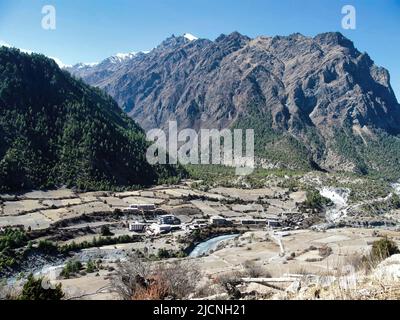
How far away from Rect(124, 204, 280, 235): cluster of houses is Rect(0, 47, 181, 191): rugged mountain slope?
23.3 m

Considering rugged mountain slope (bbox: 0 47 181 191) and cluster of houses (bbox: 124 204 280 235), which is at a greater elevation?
rugged mountain slope (bbox: 0 47 181 191)

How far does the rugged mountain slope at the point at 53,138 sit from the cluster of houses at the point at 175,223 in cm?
2328

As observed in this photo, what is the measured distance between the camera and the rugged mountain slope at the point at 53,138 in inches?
3907

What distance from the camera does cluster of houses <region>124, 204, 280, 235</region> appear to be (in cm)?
7106

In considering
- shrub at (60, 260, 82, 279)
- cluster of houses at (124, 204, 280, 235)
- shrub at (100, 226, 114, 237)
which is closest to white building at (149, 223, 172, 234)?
cluster of houses at (124, 204, 280, 235)

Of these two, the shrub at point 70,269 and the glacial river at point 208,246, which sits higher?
the shrub at point 70,269

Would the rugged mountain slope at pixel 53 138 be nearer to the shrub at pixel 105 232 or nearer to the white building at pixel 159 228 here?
the shrub at pixel 105 232

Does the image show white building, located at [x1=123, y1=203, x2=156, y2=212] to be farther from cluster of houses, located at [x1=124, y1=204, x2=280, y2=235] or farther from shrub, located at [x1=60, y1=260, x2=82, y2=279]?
shrub, located at [x1=60, y1=260, x2=82, y2=279]

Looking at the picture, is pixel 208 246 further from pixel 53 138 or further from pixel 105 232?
pixel 53 138

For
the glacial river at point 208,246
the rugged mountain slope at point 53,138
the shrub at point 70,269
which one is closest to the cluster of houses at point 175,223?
the glacial river at point 208,246

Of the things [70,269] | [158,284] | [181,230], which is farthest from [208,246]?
[158,284]

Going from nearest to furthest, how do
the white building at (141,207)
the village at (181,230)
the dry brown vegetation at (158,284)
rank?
the dry brown vegetation at (158,284)
the village at (181,230)
the white building at (141,207)

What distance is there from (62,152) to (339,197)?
75867 mm

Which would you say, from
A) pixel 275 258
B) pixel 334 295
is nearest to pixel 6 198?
pixel 275 258
